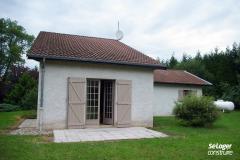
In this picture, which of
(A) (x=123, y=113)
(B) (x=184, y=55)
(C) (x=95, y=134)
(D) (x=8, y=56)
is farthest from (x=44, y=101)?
(B) (x=184, y=55)

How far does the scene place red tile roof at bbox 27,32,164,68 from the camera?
12.5 metres

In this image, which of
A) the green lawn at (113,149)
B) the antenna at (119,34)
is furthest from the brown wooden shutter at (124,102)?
the antenna at (119,34)

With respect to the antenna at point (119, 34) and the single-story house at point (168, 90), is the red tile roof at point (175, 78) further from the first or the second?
the antenna at point (119, 34)

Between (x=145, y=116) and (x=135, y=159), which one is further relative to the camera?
(x=145, y=116)

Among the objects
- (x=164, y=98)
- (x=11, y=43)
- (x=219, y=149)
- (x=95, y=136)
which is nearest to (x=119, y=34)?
(x=164, y=98)

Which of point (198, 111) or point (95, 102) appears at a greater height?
point (95, 102)

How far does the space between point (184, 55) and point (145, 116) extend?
98.3 feet

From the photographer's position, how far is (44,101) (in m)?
12.2

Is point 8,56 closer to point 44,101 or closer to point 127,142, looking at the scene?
point 44,101

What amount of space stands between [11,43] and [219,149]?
121ft

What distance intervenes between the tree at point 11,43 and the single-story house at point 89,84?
25.1 meters

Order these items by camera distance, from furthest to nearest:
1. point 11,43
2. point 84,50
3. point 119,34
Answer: point 11,43 → point 119,34 → point 84,50

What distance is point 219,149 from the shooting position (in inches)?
318

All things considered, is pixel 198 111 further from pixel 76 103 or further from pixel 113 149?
pixel 113 149
